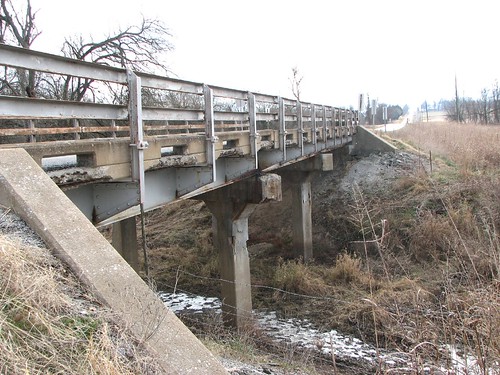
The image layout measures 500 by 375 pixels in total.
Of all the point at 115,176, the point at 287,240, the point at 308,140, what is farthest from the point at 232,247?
the point at 287,240

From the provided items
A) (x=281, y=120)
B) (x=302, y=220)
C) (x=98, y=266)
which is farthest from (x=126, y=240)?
(x=98, y=266)

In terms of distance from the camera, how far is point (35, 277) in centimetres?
244

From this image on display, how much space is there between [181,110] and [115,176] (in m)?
1.61

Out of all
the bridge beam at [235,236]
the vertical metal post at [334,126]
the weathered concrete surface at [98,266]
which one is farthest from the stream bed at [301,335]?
the vertical metal post at [334,126]

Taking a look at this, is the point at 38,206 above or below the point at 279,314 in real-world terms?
above

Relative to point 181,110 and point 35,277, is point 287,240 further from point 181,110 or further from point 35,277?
point 35,277

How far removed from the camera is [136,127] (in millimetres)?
4852

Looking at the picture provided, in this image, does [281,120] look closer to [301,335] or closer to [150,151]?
[301,335]

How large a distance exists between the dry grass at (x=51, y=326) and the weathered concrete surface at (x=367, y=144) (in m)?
20.0

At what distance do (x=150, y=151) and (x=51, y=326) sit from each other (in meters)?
3.36

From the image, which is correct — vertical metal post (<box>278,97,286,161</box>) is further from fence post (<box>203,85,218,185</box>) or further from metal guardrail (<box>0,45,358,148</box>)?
fence post (<box>203,85,218,185</box>)

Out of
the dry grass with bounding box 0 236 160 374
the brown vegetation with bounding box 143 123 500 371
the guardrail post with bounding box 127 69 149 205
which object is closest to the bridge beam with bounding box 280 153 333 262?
the brown vegetation with bounding box 143 123 500 371

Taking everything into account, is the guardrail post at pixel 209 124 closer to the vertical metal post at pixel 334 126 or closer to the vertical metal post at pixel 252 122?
the vertical metal post at pixel 252 122

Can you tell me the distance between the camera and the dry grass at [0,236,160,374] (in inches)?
80.2
